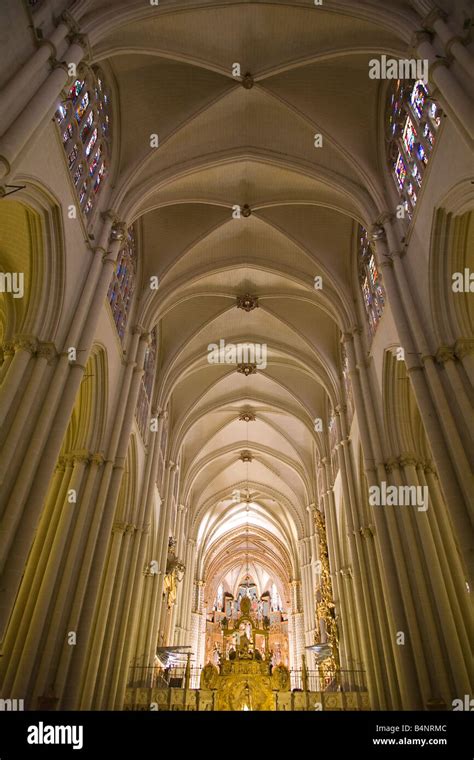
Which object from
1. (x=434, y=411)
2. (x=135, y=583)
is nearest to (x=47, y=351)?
(x=434, y=411)

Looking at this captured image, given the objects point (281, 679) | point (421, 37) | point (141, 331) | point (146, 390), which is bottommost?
point (281, 679)

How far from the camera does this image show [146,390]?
59.6 feet

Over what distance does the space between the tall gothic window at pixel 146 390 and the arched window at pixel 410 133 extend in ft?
31.1

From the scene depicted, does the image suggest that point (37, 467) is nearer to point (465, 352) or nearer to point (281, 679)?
point (465, 352)

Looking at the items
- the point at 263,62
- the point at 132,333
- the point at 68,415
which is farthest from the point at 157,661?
the point at 263,62

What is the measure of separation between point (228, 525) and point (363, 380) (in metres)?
28.5

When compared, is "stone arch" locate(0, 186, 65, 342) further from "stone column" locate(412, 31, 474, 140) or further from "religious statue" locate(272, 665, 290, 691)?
"religious statue" locate(272, 665, 290, 691)

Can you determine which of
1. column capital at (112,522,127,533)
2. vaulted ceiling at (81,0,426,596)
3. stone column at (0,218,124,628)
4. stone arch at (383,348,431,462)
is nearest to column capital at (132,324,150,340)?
vaulted ceiling at (81,0,426,596)

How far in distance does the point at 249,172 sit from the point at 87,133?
5.71m

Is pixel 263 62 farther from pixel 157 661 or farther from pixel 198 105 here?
pixel 157 661

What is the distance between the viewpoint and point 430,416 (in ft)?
29.5

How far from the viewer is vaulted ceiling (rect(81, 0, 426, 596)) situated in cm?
1165

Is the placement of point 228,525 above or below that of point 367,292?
above

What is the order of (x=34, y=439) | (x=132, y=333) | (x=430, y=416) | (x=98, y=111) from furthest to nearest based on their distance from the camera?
(x=132, y=333) → (x=98, y=111) → (x=430, y=416) → (x=34, y=439)
